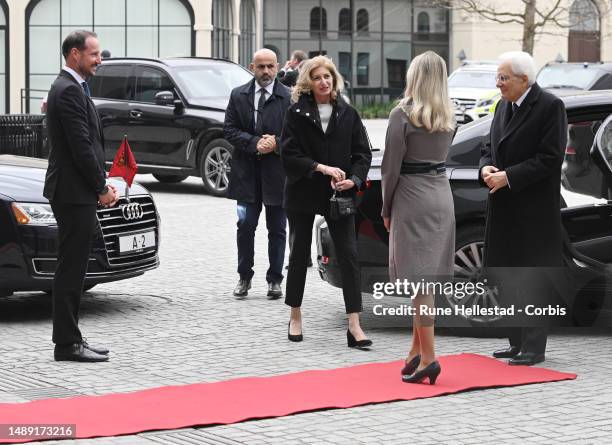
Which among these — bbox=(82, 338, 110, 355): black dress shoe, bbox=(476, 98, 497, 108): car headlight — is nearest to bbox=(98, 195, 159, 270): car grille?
bbox=(82, 338, 110, 355): black dress shoe

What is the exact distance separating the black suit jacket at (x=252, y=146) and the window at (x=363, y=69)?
50313 millimetres

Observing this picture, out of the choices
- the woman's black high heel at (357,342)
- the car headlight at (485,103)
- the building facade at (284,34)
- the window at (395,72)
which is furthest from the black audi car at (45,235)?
the window at (395,72)

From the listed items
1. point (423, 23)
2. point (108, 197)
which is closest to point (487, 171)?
point (108, 197)

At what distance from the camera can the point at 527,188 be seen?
8.12 m

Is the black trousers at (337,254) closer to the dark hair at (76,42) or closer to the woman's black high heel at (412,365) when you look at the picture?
the woman's black high heel at (412,365)

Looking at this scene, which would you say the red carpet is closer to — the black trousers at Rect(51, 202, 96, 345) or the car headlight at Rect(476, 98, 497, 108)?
the black trousers at Rect(51, 202, 96, 345)

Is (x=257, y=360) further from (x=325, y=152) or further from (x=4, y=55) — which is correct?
(x=4, y=55)

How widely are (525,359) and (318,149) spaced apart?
1.89 m

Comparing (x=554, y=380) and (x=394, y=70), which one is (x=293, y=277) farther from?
(x=394, y=70)

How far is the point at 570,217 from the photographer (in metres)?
8.95

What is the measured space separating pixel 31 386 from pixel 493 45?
5988cm

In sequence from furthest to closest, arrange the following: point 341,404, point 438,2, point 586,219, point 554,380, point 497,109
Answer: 1. point 438,2
2. point 586,219
3. point 497,109
4. point 554,380
5. point 341,404

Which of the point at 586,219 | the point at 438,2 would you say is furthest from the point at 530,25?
the point at 586,219

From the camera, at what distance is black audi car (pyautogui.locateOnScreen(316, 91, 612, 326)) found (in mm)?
8820
